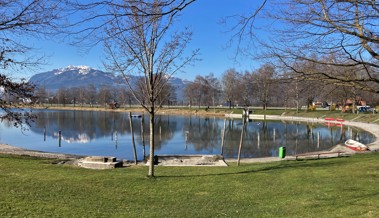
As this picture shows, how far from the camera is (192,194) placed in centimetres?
891

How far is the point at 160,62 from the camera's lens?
468 inches

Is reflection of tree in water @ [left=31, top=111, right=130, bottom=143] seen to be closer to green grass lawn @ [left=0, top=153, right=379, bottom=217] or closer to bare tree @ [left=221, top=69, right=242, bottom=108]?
green grass lawn @ [left=0, top=153, right=379, bottom=217]

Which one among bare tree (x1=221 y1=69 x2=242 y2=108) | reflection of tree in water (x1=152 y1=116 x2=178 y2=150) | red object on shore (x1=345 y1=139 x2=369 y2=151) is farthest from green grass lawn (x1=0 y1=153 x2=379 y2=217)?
bare tree (x1=221 y1=69 x2=242 y2=108)

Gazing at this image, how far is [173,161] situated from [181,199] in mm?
9535

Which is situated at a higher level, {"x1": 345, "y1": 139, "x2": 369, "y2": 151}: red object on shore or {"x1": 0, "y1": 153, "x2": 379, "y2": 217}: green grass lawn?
{"x1": 0, "y1": 153, "x2": 379, "y2": 217}: green grass lawn

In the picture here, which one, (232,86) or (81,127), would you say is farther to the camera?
(232,86)

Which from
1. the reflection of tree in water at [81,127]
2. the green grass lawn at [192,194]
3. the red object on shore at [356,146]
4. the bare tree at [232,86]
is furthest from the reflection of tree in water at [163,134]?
the bare tree at [232,86]

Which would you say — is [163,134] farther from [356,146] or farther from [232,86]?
[232,86]

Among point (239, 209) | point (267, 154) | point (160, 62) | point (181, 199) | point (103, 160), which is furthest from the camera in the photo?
point (267, 154)

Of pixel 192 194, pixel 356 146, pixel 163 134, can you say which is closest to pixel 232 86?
pixel 163 134

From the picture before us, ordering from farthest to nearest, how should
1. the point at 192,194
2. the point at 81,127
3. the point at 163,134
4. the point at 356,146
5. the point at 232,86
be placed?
the point at 232,86
the point at 81,127
the point at 163,134
the point at 356,146
the point at 192,194

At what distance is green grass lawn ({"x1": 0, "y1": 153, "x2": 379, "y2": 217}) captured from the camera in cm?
673

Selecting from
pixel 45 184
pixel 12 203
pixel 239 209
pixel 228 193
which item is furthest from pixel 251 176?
pixel 12 203

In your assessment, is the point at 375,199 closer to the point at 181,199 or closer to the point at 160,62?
the point at 181,199
